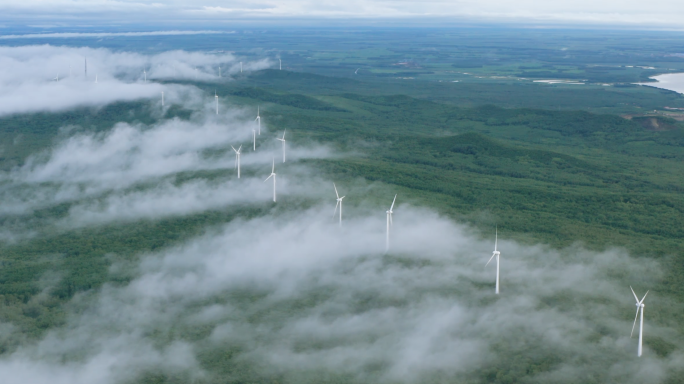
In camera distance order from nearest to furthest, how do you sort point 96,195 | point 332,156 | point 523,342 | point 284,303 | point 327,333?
point 523,342, point 327,333, point 284,303, point 96,195, point 332,156

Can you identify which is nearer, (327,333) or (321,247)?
(327,333)

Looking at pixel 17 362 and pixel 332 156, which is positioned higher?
pixel 332 156

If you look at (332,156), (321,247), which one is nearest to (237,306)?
(321,247)

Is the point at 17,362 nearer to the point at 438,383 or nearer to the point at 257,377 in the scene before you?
the point at 257,377

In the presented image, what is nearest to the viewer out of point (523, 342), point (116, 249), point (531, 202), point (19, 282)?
point (523, 342)

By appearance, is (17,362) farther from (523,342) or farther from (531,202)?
(531,202)

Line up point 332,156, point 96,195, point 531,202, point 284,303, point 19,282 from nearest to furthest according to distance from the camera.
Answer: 1. point 284,303
2. point 19,282
3. point 531,202
4. point 96,195
5. point 332,156

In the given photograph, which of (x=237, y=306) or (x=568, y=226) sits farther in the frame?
(x=568, y=226)

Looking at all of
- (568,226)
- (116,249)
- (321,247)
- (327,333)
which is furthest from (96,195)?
(568,226)

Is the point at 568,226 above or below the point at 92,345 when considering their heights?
above
